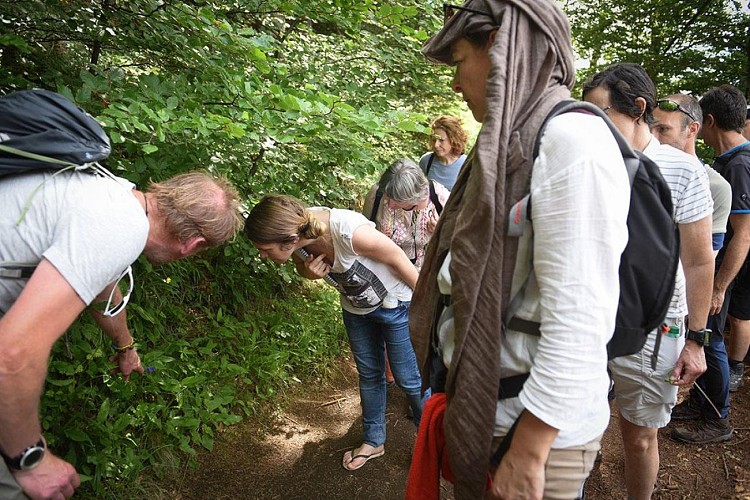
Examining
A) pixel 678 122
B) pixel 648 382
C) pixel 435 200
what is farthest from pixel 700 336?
pixel 435 200

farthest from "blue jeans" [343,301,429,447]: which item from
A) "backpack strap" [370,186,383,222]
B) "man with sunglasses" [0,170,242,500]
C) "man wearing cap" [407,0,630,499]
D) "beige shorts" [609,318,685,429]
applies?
"man with sunglasses" [0,170,242,500]

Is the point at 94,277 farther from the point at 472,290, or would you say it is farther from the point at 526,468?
the point at 526,468

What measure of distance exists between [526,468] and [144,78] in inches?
90.5

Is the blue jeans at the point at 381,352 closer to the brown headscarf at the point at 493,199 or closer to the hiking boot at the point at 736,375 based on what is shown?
the brown headscarf at the point at 493,199

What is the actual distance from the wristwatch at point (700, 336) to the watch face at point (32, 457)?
2.58 metres

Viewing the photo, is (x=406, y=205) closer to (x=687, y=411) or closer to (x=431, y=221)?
(x=431, y=221)

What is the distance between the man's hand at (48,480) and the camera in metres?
1.47

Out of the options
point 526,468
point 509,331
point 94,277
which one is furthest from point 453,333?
point 94,277

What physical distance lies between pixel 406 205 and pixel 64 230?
7.58ft

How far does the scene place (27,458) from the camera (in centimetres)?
145

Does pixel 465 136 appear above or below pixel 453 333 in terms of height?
above

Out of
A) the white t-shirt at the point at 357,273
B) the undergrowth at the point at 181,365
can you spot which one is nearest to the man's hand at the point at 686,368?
the white t-shirt at the point at 357,273

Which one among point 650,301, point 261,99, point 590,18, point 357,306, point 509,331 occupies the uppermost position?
point 590,18

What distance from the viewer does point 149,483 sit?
2.77 m
